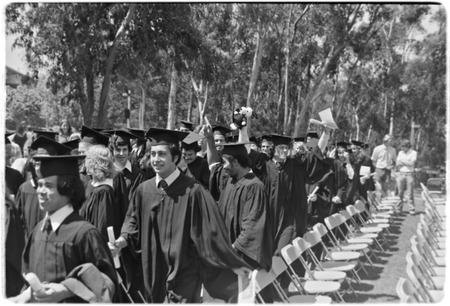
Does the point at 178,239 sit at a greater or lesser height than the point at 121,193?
lesser

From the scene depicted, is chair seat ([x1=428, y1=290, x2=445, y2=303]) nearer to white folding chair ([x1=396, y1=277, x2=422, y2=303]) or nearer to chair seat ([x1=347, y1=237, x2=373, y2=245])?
white folding chair ([x1=396, y1=277, x2=422, y2=303])

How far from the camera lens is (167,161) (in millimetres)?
4547

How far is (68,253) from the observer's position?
10.8 feet

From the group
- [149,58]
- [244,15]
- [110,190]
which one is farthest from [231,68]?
[110,190]

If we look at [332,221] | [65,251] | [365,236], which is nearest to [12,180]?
[65,251]

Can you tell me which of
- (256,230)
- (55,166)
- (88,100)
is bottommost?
(256,230)

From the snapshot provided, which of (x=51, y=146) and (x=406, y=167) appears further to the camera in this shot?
(x=406, y=167)

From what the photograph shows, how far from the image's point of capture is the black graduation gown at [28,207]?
4875mm

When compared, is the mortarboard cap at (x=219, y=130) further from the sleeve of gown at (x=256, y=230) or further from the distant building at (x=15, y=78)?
the distant building at (x=15, y=78)

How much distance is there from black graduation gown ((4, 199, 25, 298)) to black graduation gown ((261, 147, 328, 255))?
12.2 ft

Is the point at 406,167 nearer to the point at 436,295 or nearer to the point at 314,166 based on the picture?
the point at 314,166

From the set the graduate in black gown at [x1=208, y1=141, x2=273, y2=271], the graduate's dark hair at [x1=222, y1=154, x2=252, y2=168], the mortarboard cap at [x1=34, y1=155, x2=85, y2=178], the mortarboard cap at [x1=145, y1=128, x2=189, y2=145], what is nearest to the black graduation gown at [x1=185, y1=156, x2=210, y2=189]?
the graduate in black gown at [x1=208, y1=141, x2=273, y2=271]

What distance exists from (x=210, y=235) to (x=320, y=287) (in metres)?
2.07

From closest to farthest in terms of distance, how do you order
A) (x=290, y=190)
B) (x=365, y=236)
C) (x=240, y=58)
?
(x=290, y=190) → (x=365, y=236) → (x=240, y=58)
